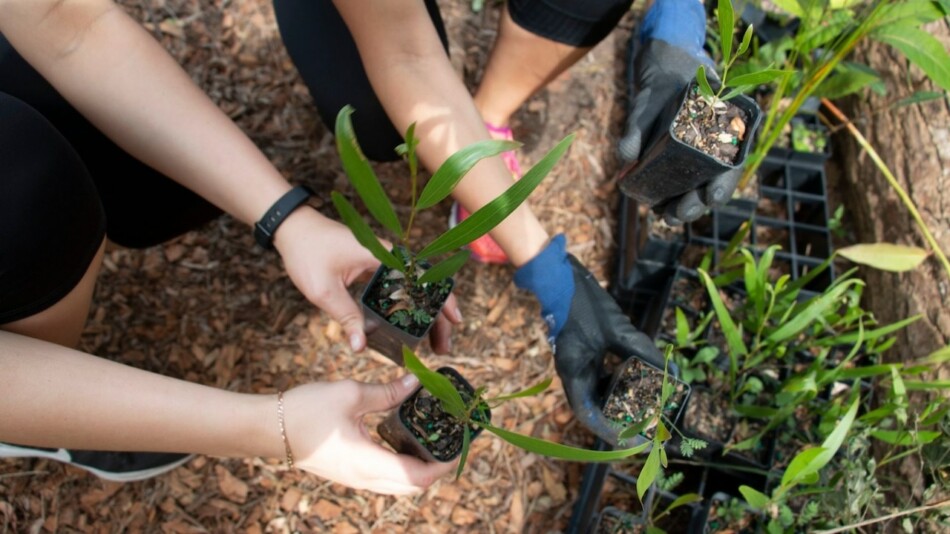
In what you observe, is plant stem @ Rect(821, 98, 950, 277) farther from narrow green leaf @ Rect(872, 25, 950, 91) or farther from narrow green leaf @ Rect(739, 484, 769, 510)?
narrow green leaf @ Rect(739, 484, 769, 510)

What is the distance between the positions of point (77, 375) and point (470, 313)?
0.69 metres

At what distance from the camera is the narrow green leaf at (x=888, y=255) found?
1080 mm

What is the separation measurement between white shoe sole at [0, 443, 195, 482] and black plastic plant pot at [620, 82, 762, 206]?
88 centimetres

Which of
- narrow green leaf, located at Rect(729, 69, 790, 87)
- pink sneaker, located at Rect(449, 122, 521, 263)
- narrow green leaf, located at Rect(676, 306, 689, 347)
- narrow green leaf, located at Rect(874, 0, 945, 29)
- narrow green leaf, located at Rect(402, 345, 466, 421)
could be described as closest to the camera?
narrow green leaf, located at Rect(402, 345, 466, 421)

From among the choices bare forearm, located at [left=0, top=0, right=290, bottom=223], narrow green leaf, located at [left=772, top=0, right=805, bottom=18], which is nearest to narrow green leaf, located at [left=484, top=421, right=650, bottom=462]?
bare forearm, located at [left=0, top=0, right=290, bottom=223]

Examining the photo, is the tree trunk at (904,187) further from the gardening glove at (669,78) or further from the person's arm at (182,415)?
the person's arm at (182,415)

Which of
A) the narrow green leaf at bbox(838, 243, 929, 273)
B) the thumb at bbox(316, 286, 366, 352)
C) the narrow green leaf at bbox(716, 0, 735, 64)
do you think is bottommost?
the narrow green leaf at bbox(838, 243, 929, 273)

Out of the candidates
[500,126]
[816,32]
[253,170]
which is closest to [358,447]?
[253,170]

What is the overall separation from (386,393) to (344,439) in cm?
8

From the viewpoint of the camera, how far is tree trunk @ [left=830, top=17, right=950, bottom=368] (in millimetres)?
1110

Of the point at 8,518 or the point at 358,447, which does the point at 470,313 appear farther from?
the point at 8,518

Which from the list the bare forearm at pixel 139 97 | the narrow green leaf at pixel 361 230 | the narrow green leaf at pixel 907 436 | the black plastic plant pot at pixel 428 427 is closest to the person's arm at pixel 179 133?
the bare forearm at pixel 139 97

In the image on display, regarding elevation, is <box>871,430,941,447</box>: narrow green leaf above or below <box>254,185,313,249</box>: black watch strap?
below

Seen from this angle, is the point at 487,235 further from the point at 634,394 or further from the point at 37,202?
the point at 37,202
